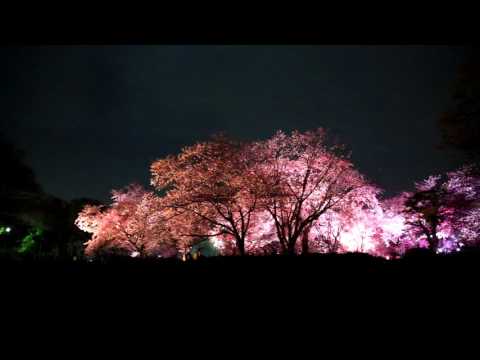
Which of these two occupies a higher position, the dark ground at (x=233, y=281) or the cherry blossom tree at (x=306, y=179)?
the cherry blossom tree at (x=306, y=179)

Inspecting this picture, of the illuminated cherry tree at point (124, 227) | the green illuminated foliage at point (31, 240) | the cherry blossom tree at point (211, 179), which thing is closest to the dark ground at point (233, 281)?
the cherry blossom tree at point (211, 179)

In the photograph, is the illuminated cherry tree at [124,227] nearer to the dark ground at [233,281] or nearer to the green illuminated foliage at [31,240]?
the green illuminated foliage at [31,240]

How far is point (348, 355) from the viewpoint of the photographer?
4133mm

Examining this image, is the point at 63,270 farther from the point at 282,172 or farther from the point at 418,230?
the point at 418,230

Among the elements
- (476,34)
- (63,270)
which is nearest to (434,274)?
(476,34)

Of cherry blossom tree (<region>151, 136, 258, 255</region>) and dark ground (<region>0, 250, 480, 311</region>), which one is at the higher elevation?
cherry blossom tree (<region>151, 136, 258, 255</region>)

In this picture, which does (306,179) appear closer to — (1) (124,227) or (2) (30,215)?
(1) (124,227)

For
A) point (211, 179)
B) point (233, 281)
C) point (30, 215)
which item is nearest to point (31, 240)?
point (30, 215)

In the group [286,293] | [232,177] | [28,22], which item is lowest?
[286,293]

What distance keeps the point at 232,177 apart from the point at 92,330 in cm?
1291

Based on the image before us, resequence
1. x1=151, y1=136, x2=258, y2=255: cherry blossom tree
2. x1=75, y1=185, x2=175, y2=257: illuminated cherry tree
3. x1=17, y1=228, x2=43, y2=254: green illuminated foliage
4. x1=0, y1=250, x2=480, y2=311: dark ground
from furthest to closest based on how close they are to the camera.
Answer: x1=17, y1=228, x2=43, y2=254: green illuminated foliage → x1=75, y1=185, x2=175, y2=257: illuminated cherry tree → x1=151, y1=136, x2=258, y2=255: cherry blossom tree → x1=0, y1=250, x2=480, y2=311: dark ground

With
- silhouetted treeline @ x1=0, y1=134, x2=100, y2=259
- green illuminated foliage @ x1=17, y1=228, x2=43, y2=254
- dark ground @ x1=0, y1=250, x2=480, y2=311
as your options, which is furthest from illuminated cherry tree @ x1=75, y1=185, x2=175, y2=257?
dark ground @ x1=0, y1=250, x2=480, y2=311

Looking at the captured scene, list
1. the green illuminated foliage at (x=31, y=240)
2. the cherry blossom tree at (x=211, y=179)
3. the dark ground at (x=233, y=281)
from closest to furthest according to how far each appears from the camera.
A: the dark ground at (x=233, y=281)
the cherry blossom tree at (x=211, y=179)
the green illuminated foliage at (x=31, y=240)

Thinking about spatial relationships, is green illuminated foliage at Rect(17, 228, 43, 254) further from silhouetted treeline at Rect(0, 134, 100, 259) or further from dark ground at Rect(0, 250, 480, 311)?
dark ground at Rect(0, 250, 480, 311)
